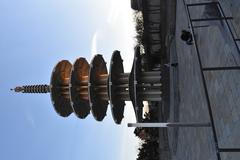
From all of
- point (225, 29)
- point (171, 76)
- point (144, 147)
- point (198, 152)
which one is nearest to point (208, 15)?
point (225, 29)

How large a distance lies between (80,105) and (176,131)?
367 inches

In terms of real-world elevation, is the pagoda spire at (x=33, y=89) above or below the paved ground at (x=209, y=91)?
above

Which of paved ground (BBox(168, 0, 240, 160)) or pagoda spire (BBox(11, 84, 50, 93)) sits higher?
pagoda spire (BBox(11, 84, 50, 93))

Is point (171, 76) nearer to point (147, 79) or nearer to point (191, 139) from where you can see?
point (147, 79)

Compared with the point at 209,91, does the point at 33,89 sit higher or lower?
higher

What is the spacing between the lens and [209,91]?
18234 millimetres

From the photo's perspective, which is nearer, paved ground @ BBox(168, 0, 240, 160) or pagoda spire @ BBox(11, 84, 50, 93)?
paved ground @ BBox(168, 0, 240, 160)

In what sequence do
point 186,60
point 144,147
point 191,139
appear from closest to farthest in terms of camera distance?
point 191,139, point 186,60, point 144,147

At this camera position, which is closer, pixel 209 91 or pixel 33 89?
pixel 209 91

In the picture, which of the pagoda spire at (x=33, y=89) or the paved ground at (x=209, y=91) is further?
the pagoda spire at (x=33, y=89)

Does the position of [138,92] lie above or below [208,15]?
above

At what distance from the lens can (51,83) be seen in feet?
119

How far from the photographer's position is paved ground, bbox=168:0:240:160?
14.4 m

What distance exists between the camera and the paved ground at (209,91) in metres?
14.4
